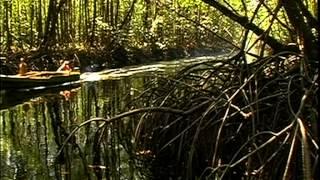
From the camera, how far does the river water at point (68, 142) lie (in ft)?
23.5

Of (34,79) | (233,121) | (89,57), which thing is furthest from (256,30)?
(89,57)

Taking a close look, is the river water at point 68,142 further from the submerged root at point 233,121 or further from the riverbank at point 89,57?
the riverbank at point 89,57

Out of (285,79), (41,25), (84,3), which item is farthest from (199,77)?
(84,3)

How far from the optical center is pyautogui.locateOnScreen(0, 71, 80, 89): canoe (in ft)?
52.2

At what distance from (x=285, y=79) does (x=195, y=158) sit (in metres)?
1.35

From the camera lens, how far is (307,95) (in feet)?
16.2

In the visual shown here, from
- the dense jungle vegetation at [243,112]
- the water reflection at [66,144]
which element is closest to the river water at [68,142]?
the water reflection at [66,144]

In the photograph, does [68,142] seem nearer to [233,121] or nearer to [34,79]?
[233,121]

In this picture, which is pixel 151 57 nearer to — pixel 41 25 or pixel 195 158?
pixel 41 25

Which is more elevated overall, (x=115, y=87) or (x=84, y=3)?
(x=84, y=3)

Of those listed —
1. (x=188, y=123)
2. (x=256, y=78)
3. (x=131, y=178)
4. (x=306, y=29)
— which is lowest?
(x=131, y=178)

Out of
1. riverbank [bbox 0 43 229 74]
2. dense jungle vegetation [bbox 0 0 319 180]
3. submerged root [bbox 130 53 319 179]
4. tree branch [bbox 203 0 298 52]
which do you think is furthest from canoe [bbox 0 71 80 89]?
tree branch [bbox 203 0 298 52]

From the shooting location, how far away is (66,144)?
25.6ft

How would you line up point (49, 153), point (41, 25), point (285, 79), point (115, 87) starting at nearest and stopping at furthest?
point (285, 79) < point (49, 153) < point (115, 87) < point (41, 25)
